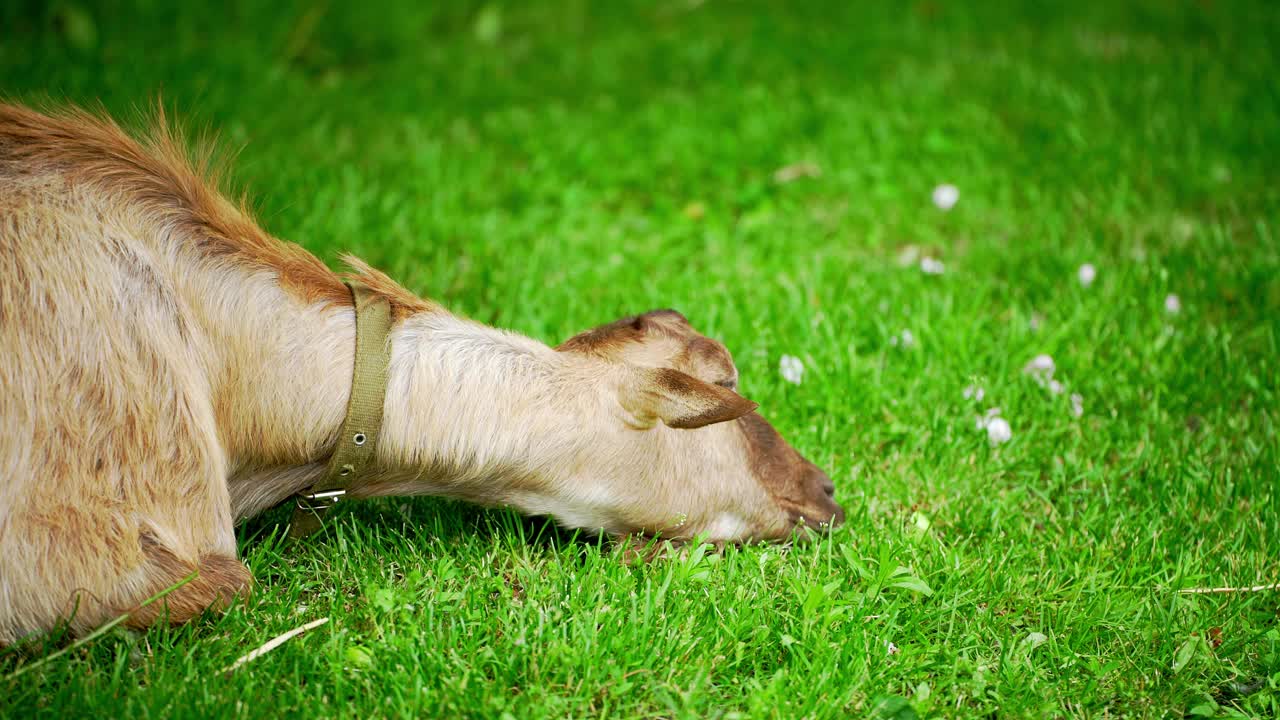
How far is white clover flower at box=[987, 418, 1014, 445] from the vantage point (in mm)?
3775

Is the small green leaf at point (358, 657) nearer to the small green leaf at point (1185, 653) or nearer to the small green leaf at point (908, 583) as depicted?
the small green leaf at point (908, 583)

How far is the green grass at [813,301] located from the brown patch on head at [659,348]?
0.48 meters

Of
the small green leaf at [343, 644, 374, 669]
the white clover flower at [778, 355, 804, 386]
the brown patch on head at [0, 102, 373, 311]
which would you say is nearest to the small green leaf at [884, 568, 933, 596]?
the white clover flower at [778, 355, 804, 386]

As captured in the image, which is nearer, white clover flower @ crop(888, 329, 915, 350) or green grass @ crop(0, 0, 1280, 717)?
green grass @ crop(0, 0, 1280, 717)

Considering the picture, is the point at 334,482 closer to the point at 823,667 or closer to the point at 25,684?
the point at 25,684

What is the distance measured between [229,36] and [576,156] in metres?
2.93

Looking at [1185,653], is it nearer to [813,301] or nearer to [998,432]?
[998,432]

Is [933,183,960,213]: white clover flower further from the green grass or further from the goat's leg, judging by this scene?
the goat's leg

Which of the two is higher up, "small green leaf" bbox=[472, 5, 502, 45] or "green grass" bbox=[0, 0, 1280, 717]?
"small green leaf" bbox=[472, 5, 502, 45]

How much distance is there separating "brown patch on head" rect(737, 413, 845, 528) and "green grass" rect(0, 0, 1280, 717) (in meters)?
0.12

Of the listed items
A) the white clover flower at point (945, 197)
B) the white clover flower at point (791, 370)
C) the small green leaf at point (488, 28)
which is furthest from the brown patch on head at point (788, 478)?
the small green leaf at point (488, 28)

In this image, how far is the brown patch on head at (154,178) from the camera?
2.67m

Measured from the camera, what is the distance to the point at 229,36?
24.2 ft

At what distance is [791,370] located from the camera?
13.2ft
